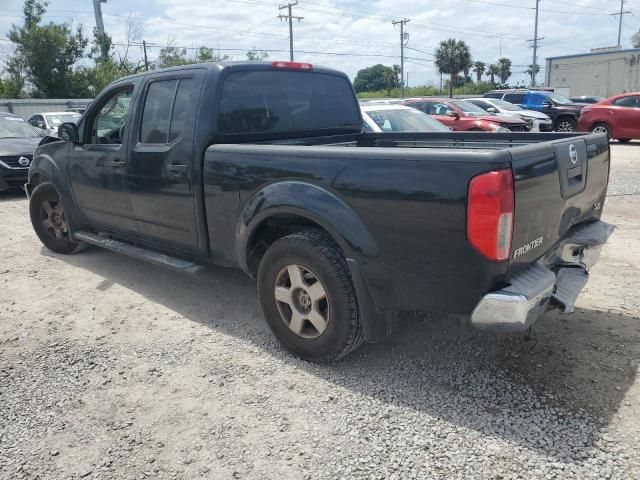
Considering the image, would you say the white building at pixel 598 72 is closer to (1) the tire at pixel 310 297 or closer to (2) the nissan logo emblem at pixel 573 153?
(2) the nissan logo emblem at pixel 573 153

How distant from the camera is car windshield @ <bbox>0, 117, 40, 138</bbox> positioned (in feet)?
36.6

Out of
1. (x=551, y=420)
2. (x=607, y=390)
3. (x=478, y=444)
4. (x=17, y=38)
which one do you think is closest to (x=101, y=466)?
(x=478, y=444)

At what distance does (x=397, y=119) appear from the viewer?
8.56 meters

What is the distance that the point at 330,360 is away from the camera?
11.0 ft

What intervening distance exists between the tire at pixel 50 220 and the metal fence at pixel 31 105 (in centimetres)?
2117

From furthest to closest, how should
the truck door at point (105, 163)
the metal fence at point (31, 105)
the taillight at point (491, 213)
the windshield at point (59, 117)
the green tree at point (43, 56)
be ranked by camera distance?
1. the green tree at point (43, 56)
2. the metal fence at point (31, 105)
3. the windshield at point (59, 117)
4. the truck door at point (105, 163)
5. the taillight at point (491, 213)

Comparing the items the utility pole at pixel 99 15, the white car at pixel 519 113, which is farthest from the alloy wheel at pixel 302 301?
the utility pole at pixel 99 15

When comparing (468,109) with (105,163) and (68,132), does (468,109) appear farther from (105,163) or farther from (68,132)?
(105,163)

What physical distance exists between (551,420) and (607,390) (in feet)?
1.63

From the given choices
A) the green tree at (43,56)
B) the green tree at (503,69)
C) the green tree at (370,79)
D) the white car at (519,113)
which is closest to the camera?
the white car at (519,113)

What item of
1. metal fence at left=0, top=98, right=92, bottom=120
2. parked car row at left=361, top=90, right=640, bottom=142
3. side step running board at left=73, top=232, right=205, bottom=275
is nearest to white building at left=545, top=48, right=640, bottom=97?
parked car row at left=361, top=90, right=640, bottom=142

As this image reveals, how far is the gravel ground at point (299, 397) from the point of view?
8.46 feet

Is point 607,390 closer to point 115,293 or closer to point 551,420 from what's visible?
point 551,420

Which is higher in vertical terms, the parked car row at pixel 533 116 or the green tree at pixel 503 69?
the green tree at pixel 503 69
